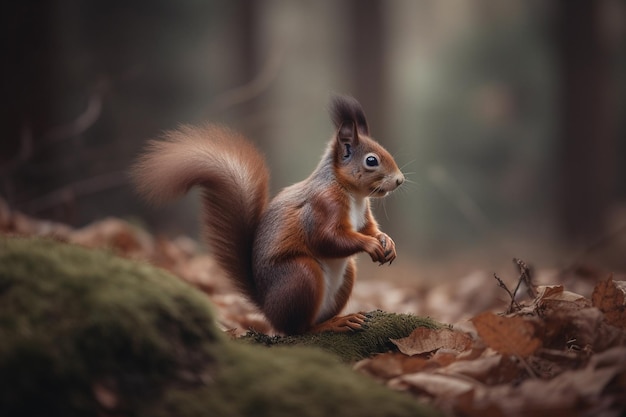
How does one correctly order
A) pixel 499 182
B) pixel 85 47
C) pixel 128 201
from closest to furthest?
pixel 128 201
pixel 85 47
pixel 499 182

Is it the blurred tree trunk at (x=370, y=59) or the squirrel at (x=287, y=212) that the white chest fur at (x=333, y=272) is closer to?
the squirrel at (x=287, y=212)

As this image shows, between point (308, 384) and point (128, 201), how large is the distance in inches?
256

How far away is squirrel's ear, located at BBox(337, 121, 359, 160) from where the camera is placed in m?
2.42

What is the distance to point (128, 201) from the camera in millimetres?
7387

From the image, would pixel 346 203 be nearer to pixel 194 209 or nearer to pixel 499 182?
pixel 194 209

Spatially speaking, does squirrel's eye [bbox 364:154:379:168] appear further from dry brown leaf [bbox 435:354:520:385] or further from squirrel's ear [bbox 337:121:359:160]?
dry brown leaf [bbox 435:354:520:385]

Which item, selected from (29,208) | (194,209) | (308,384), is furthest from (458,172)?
(308,384)

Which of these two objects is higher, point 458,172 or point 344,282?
point 458,172

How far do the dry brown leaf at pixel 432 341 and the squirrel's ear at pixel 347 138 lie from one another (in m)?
0.79

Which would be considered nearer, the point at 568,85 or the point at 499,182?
the point at 568,85

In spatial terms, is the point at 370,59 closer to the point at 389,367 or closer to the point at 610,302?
the point at 610,302

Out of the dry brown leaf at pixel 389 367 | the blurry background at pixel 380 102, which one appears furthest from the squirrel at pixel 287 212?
the dry brown leaf at pixel 389 367

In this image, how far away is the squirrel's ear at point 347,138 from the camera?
2422 mm

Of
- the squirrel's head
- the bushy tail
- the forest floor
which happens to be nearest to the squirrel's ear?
the squirrel's head
